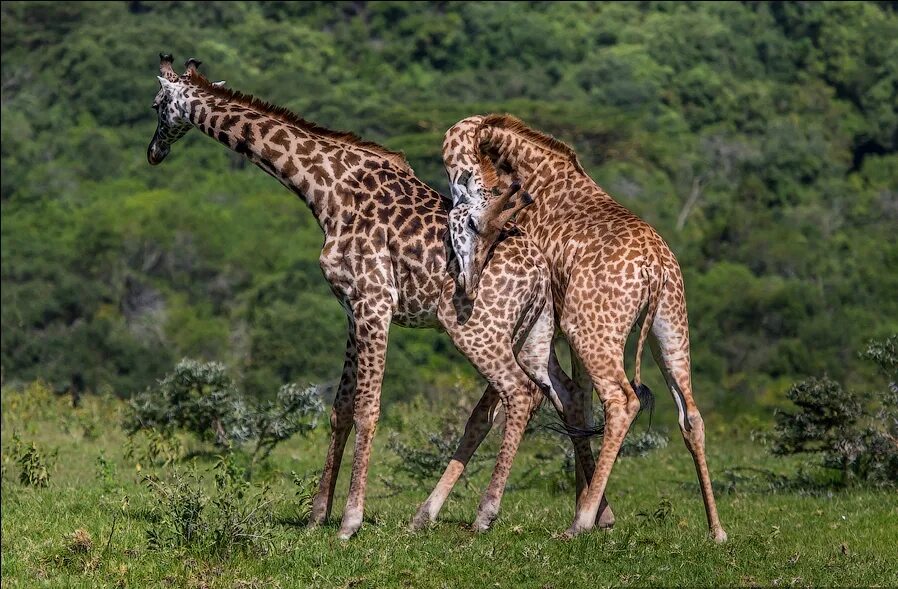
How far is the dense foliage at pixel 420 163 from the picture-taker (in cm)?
4675

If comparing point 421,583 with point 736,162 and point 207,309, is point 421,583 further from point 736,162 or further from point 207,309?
point 736,162

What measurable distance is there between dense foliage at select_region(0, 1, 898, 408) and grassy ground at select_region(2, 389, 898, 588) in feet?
62.9

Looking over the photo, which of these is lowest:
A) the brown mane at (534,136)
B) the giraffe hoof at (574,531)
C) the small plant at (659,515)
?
the small plant at (659,515)

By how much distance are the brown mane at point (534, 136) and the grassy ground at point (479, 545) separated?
2.58m

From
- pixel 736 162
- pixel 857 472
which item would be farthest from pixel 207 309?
pixel 857 472

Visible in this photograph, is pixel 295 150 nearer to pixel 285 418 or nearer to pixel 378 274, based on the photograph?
pixel 378 274

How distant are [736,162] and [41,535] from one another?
68.3 meters

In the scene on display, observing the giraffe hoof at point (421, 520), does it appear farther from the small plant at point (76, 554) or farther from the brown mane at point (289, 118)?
the brown mane at point (289, 118)

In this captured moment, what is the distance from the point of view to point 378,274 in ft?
34.7

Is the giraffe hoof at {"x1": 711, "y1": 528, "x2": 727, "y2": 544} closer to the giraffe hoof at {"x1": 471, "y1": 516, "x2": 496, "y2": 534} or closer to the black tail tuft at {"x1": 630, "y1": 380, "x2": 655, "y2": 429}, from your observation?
the black tail tuft at {"x1": 630, "y1": 380, "x2": 655, "y2": 429}

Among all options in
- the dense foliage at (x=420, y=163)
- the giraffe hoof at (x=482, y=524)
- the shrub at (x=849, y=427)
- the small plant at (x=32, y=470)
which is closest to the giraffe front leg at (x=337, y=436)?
the giraffe hoof at (x=482, y=524)

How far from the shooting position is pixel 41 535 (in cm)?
1008

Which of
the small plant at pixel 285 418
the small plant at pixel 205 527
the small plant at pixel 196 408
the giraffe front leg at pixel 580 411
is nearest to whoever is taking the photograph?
the small plant at pixel 205 527

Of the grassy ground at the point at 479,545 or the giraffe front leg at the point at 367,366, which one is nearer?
the grassy ground at the point at 479,545
